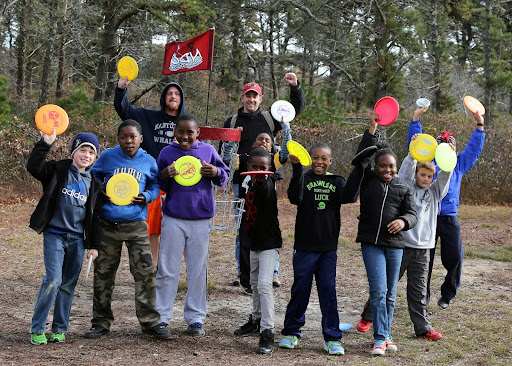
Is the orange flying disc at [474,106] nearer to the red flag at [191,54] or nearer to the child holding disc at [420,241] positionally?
the child holding disc at [420,241]

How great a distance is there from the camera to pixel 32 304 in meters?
5.48

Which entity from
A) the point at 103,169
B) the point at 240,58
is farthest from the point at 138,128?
the point at 240,58

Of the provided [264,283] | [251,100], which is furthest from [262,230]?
[251,100]

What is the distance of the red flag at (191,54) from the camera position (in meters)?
5.59

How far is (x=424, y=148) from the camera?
15.8ft

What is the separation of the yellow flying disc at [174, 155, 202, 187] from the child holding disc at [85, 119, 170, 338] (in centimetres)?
25

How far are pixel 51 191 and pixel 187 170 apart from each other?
1017 millimetres

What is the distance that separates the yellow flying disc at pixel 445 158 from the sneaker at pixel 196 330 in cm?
232

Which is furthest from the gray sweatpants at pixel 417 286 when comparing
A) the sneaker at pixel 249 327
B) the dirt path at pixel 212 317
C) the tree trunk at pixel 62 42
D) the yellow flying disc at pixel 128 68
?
the tree trunk at pixel 62 42

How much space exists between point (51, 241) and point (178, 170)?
3.51ft

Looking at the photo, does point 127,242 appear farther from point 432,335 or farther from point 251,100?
point 432,335

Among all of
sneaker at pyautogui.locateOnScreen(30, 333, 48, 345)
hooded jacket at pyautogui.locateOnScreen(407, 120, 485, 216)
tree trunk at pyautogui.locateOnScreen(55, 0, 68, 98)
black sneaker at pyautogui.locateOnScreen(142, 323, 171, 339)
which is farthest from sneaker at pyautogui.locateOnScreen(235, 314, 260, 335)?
tree trunk at pyautogui.locateOnScreen(55, 0, 68, 98)

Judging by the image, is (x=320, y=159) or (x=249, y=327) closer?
(x=320, y=159)

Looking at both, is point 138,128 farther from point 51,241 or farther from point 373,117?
point 373,117
